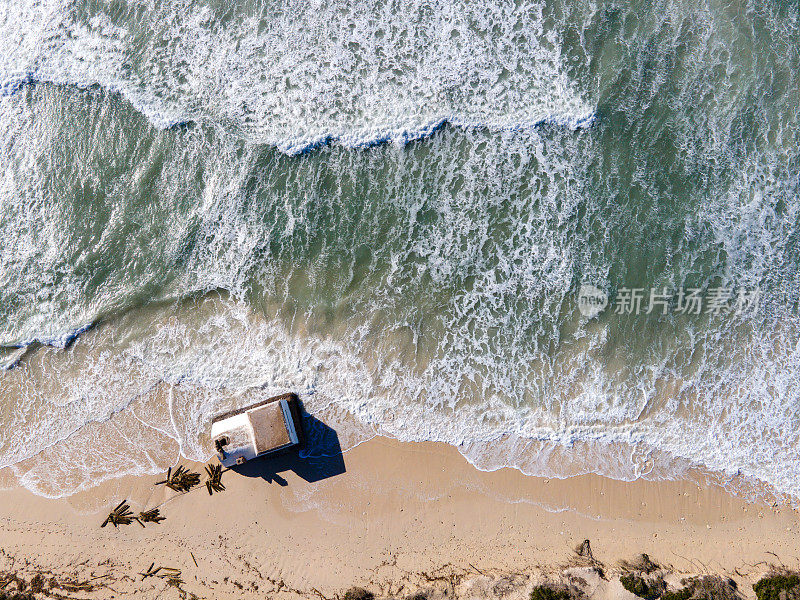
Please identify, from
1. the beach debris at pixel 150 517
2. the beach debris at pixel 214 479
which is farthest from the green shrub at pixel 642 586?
the beach debris at pixel 150 517

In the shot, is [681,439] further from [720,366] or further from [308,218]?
[308,218]

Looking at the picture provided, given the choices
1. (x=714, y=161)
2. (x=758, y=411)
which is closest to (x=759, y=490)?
(x=758, y=411)

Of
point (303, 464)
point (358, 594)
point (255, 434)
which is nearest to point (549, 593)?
point (358, 594)

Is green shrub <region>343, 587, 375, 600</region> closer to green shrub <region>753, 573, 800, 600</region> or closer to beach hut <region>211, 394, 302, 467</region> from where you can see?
beach hut <region>211, 394, 302, 467</region>

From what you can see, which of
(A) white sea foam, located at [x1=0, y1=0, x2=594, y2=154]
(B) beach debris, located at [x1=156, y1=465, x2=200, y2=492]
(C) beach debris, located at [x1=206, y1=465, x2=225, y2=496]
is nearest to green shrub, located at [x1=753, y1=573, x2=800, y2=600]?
(A) white sea foam, located at [x1=0, y1=0, x2=594, y2=154]

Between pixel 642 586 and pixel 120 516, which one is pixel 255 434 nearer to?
pixel 120 516
